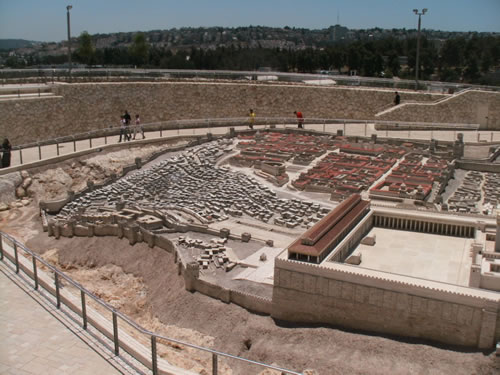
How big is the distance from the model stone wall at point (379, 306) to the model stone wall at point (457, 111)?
1985cm

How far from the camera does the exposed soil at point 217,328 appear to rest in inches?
458

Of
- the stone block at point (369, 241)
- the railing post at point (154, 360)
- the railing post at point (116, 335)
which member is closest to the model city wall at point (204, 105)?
the stone block at point (369, 241)

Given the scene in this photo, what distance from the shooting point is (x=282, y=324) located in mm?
13734

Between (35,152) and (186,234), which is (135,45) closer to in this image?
(35,152)

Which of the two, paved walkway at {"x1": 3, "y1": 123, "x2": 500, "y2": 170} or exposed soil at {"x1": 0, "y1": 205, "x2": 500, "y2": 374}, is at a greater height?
paved walkway at {"x1": 3, "y1": 123, "x2": 500, "y2": 170}

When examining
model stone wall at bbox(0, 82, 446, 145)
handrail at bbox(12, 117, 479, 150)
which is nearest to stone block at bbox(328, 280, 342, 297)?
handrail at bbox(12, 117, 479, 150)

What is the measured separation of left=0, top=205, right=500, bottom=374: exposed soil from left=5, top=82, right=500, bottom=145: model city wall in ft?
31.1

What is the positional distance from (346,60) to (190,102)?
20.5 meters

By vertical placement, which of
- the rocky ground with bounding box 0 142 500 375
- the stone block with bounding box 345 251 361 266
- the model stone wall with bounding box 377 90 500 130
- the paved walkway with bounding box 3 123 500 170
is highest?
the model stone wall with bounding box 377 90 500 130

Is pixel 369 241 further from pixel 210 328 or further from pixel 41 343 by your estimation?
pixel 41 343

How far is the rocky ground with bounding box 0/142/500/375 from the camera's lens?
11633 mm

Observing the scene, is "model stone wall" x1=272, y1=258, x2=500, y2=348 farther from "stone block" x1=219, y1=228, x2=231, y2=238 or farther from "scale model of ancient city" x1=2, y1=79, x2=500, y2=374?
"stone block" x1=219, y1=228, x2=231, y2=238

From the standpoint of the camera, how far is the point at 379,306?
42.0 feet

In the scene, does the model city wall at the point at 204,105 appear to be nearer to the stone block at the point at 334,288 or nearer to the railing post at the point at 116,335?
the stone block at the point at 334,288
